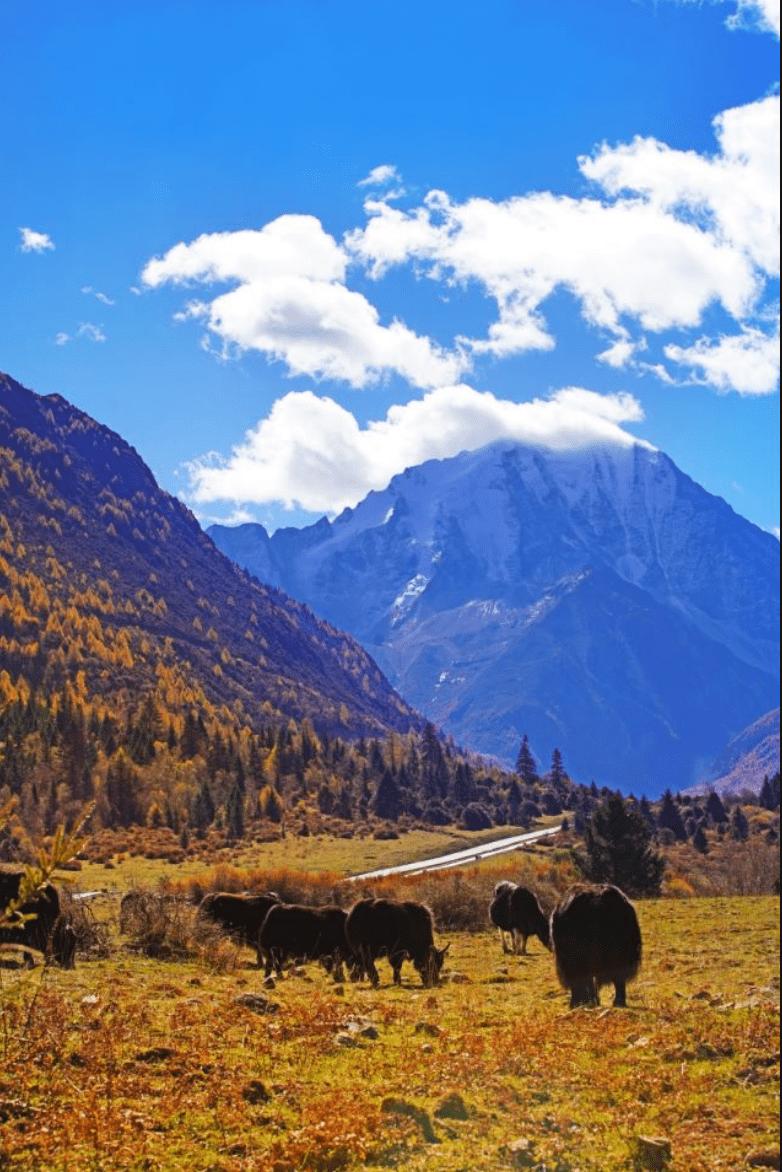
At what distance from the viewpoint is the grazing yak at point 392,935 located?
872 inches

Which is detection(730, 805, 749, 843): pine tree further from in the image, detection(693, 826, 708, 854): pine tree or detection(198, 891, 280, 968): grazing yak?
detection(198, 891, 280, 968): grazing yak

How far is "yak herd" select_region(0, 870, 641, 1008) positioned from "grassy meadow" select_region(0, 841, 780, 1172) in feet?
2.80

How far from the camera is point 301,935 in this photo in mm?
23625

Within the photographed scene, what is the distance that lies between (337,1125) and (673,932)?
953 inches

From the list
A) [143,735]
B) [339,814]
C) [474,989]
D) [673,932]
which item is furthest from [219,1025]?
[143,735]

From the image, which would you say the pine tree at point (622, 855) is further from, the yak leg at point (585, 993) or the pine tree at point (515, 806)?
the pine tree at point (515, 806)

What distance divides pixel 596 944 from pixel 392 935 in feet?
21.6

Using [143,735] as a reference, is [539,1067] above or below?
below

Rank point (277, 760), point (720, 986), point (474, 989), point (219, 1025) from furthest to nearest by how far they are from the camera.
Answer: point (277, 760) < point (474, 989) < point (720, 986) < point (219, 1025)

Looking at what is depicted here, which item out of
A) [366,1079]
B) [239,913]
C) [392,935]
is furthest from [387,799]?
[366,1079]

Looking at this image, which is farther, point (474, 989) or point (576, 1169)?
point (474, 989)

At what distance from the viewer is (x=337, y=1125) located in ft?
31.0

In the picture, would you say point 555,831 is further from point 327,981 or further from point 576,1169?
point 576,1169

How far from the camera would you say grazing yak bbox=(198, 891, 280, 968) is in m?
25.9
